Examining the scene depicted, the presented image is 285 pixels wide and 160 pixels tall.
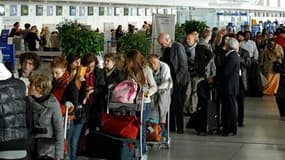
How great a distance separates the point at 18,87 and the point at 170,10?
44.1 m

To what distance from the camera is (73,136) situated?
23.8 feet

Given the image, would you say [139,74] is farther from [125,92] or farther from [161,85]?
[161,85]

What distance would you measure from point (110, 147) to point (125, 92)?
681mm

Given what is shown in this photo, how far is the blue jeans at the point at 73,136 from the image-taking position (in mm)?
7152

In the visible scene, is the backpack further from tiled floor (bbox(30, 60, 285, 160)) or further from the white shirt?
the white shirt

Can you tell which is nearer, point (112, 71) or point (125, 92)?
point (125, 92)

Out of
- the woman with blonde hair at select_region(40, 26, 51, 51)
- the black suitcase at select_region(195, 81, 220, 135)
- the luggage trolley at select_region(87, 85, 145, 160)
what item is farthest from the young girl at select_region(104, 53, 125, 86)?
the woman with blonde hair at select_region(40, 26, 51, 51)

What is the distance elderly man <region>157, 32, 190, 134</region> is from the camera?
10.2 metres

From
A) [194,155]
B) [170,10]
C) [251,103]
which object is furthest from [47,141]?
[170,10]

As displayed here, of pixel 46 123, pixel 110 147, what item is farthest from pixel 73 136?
pixel 46 123

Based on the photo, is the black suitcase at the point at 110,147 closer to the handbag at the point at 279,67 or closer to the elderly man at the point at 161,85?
the elderly man at the point at 161,85

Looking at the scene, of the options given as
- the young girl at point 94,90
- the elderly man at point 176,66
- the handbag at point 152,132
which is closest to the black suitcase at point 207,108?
the elderly man at point 176,66

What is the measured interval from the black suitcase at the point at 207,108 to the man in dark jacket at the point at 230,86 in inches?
5.9

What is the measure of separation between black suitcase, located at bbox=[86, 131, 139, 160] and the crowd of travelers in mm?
170
